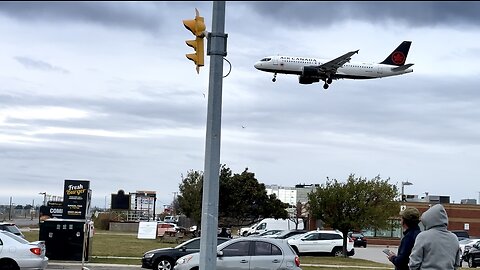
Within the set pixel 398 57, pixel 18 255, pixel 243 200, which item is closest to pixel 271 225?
pixel 243 200

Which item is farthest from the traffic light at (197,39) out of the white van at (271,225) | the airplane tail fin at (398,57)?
the white van at (271,225)

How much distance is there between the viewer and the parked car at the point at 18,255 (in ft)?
62.0

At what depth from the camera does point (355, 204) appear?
41.9 meters

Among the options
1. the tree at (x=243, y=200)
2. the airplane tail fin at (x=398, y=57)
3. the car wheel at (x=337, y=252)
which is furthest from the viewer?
the tree at (x=243, y=200)

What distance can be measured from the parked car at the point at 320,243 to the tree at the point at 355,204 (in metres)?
0.77

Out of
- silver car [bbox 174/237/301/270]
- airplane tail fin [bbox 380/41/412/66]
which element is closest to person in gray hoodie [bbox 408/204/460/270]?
silver car [bbox 174/237/301/270]

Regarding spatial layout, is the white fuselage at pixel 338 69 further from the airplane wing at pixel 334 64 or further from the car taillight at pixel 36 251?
the car taillight at pixel 36 251

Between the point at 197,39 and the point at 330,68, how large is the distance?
2796 cm

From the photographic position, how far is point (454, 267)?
362 inches

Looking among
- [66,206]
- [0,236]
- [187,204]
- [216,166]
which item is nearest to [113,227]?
[187,204]

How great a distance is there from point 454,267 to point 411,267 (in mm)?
532

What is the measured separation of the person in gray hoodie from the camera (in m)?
8.97

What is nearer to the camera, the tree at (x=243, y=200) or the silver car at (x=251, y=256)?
the silver car at (x=251, y=256)

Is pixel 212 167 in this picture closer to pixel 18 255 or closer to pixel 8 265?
pixel 18 255
